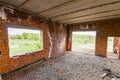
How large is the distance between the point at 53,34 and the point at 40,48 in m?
1.20

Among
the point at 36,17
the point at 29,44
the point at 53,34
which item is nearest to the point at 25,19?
the point at 36,17

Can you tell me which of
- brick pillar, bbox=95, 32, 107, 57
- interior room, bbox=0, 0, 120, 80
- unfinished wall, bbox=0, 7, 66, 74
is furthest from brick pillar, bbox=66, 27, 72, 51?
brick pillar, bbox=95, 32, 107, 57

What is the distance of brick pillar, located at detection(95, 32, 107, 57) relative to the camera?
197 inches

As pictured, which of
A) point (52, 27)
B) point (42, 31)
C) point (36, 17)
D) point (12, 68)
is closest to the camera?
point (12, 68)

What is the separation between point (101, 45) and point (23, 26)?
4.51m

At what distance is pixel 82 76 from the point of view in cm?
274

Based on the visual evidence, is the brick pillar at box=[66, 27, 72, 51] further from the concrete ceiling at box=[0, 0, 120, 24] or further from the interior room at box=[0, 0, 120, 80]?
the concrete ceiling at box=[0, 0, 120, 24]

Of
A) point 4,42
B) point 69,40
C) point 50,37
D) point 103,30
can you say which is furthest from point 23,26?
point 103,30

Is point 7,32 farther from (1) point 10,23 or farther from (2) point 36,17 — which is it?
(2) point 36,17

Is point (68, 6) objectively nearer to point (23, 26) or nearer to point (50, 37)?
point (23, 26)

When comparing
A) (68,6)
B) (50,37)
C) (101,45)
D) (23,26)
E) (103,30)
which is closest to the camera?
(68,6)

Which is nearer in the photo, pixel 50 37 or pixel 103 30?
pixel 50 37

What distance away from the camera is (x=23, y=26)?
319 cm

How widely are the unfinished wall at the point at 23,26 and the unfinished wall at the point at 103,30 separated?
2.26m
